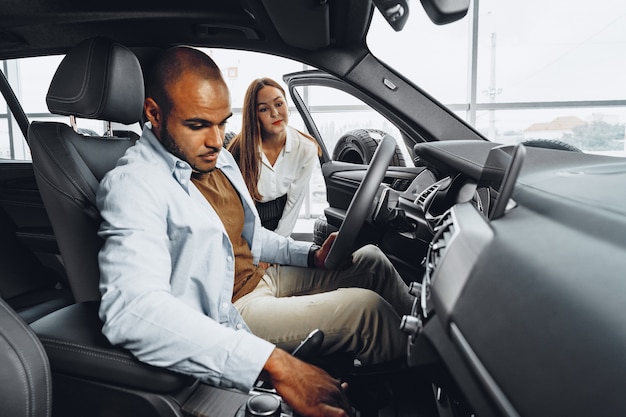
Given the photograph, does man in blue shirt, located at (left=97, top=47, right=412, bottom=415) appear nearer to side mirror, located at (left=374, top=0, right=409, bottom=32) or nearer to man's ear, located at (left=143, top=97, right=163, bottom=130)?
man's ear, located at (left=143, top=97, right=163, bottom=130)

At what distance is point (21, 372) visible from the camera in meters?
0.66

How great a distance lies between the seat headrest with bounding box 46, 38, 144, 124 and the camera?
3.61 feet

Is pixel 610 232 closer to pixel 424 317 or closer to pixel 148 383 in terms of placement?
pixel 424 317

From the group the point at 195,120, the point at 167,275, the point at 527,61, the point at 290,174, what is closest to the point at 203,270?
the point at 167,275

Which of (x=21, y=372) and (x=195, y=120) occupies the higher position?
(x=195, y=120)

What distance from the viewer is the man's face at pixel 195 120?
3.71 feet

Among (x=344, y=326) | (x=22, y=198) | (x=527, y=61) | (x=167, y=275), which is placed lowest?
(x=344, y=326)

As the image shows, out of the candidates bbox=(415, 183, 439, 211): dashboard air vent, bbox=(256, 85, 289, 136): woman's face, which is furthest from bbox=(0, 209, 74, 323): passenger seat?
bbox=(415, 183, 439, 211): dashboard air vent

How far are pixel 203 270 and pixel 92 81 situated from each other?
0.56m

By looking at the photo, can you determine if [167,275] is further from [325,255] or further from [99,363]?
[325,255]

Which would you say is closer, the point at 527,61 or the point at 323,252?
the point at 323,252

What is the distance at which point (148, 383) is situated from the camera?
799 mm

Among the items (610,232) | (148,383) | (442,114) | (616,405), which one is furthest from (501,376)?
(442,114)

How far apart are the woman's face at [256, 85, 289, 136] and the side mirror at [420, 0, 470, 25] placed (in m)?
1.83
